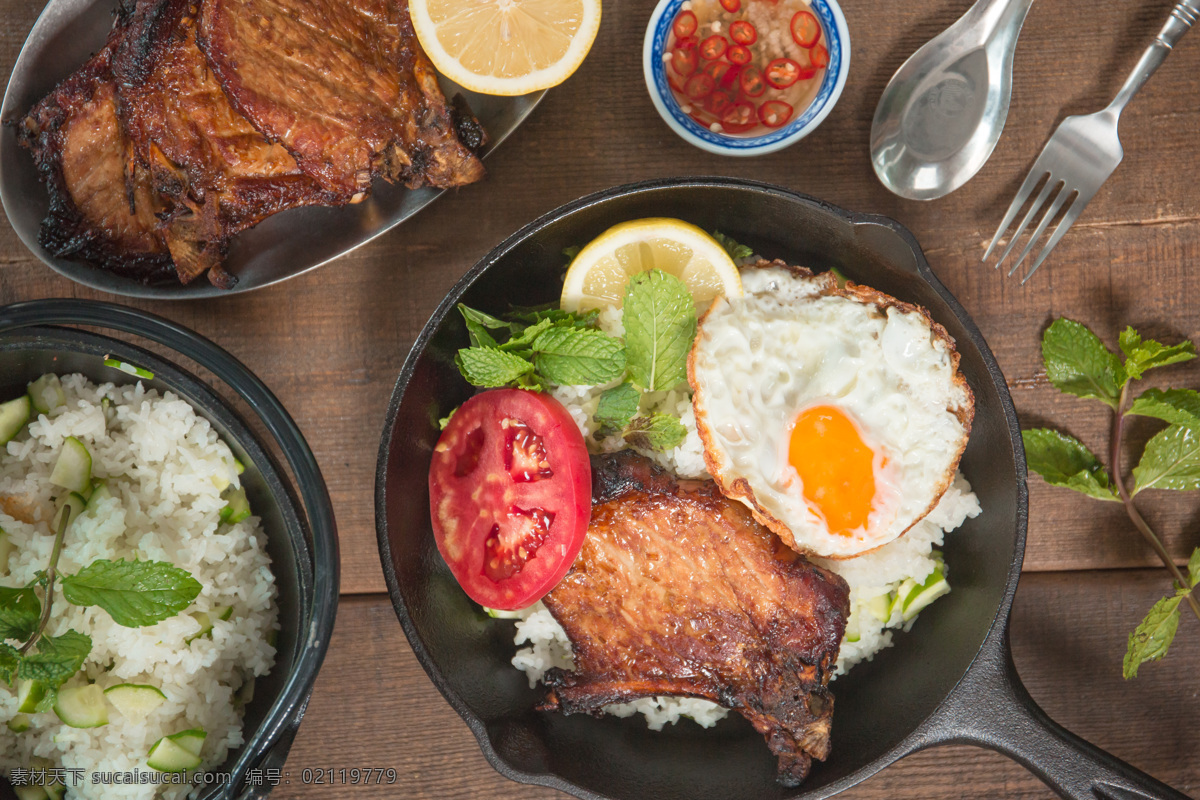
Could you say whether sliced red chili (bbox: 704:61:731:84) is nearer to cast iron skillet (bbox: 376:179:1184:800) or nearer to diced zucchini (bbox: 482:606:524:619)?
cast iron skillet (bbox: 376:179:1184:800)

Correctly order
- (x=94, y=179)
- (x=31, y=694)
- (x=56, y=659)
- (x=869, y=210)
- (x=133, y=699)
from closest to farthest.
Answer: (x=56, y=659) → (x=31, y=694) → (x=133, y=699) → (x=94, y=179) → (x=869, y=210)

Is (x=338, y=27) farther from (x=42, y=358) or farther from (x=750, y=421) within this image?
(x=750, y=421)

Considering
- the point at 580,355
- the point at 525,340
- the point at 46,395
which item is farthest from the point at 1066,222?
the point at 46,395

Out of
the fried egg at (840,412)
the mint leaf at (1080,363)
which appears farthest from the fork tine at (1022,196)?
the fried egg at (840,412)

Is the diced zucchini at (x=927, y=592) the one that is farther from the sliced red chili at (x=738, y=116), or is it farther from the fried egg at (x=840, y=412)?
the sliced red chili at (x=738, y=116)

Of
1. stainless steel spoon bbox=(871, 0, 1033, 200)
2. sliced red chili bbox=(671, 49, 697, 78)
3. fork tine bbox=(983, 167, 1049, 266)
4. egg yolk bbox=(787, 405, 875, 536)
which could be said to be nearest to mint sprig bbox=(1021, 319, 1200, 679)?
fork tine bbox=(983, 167, 1049, 266)

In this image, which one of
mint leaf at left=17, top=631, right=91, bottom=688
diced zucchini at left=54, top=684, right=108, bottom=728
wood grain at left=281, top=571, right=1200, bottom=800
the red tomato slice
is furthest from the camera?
wood grain at left=281, top=571, right=1200, bottom=800

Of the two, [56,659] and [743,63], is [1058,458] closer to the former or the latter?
[743,63]

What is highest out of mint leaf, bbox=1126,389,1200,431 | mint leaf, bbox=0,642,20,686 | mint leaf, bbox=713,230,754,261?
mint leaf, bbox=713,230,754,261
